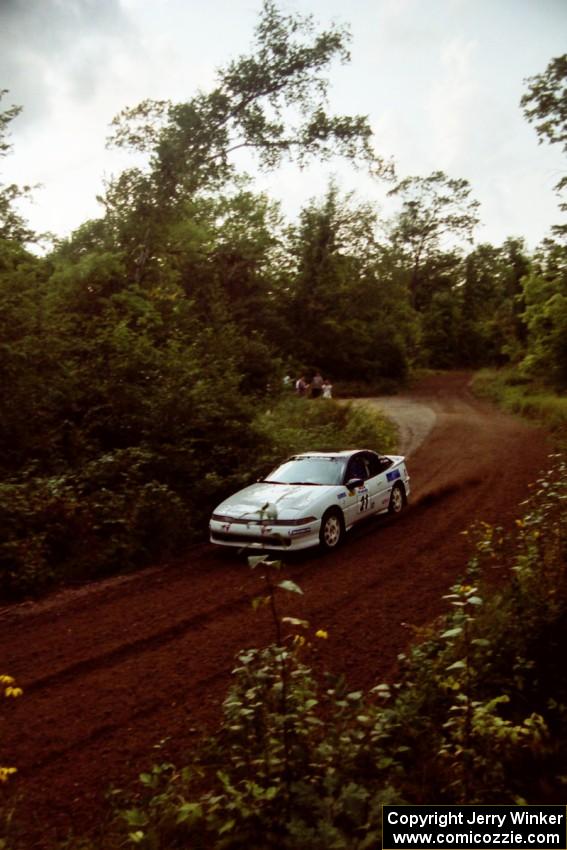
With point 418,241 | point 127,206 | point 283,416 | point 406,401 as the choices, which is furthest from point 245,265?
point 418,241

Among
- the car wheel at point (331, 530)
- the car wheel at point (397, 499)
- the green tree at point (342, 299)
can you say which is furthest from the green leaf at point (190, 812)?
the green tree at point (342, 299)

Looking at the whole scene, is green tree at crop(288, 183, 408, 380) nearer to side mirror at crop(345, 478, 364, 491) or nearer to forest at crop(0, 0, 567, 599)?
forest at crop(0, 0, 567, 599)

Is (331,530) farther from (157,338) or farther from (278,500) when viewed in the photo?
(157,338)

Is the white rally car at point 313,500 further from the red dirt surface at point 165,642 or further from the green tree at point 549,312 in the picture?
the green tree at point 549,312

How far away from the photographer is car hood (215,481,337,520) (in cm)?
1007

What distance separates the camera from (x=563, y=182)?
24.3 meters

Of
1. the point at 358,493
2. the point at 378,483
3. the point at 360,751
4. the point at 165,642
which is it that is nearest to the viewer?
the point at 360,751

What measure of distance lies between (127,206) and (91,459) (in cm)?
1040

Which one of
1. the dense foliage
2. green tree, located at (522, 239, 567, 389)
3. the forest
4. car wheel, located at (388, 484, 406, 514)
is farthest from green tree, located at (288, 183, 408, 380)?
the dense foliage

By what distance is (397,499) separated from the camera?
43.1 feet

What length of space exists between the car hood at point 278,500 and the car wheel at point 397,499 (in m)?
2.38

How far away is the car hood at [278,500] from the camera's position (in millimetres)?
10070

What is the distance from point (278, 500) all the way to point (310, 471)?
1.35 meters

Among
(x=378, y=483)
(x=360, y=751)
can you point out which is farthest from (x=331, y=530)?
(x=360, y=751)
